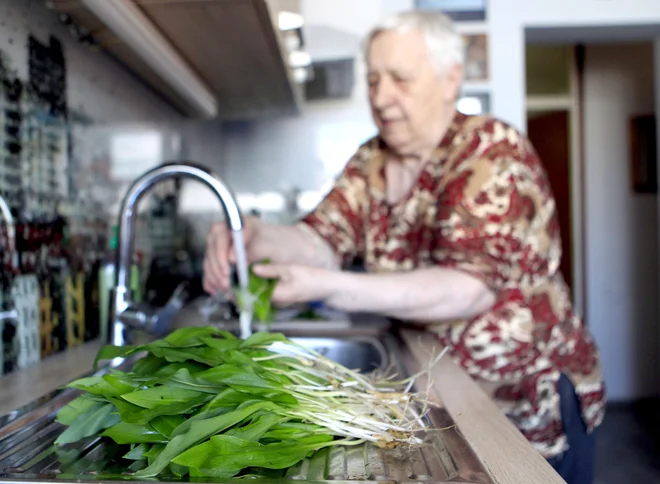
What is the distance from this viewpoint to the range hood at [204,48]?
1222 millimetres

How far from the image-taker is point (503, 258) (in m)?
1.11

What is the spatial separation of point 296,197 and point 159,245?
0.53m

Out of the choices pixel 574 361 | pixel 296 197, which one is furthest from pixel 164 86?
pixel 574 361

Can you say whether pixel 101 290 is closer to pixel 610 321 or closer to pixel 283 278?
pixel 283 278

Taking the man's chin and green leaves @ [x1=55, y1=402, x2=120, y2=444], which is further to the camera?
the man's chin

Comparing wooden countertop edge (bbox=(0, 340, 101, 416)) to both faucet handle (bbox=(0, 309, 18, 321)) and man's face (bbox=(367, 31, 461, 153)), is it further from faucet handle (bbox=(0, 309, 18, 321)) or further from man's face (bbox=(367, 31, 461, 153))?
man's face (bbox=(367, 31, 461, 153))

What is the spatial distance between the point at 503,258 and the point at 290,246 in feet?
1.51

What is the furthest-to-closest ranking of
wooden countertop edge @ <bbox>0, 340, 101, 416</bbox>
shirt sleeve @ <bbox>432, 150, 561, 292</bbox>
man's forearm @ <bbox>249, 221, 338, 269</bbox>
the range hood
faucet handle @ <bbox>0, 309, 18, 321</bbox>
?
1. man's forearm @ <bbox>249, 221, 338, 269</bbox>
2. the range hood
3. shirt sleeve @ <bbox>432, 150, 561, 292</bbox>
4. faucet handle @ <bbox>0, 309, 18, 321</bbox>
5. wooden countertop edge @ <bbox>0, 340, 101, 416</bbox>

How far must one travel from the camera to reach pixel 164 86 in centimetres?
192

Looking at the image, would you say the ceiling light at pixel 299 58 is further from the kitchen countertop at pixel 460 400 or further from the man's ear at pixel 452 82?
the kitchen countertop at pixel 460 400

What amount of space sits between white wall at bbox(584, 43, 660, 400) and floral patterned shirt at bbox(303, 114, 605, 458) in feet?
9.69

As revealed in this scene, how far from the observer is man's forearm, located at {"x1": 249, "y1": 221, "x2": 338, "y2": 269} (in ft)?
4.40

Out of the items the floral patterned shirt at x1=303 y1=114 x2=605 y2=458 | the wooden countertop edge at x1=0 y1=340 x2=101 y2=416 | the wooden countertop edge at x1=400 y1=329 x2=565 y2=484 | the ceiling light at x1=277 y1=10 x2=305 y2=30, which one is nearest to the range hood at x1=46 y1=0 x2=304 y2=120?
the ceiling light at x1=277 y1=10 x2=305 y2=30

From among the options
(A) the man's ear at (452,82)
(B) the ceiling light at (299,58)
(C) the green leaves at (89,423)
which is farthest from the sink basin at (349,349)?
(B) the ceiling light at (299,58)
